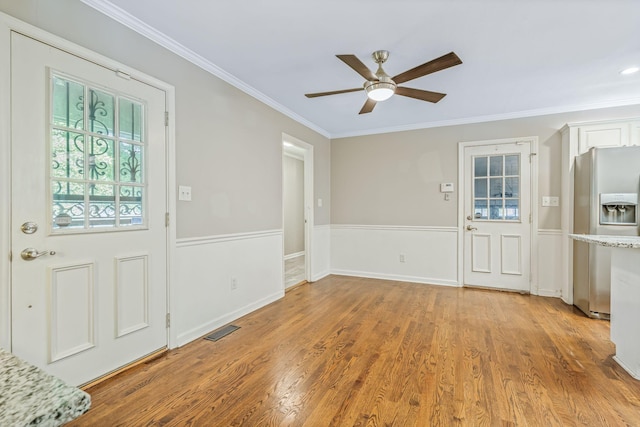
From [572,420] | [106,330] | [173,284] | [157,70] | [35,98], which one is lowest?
[572,420]

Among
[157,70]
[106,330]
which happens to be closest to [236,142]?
[157,70]

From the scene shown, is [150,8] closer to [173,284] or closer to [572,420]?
[173,284]

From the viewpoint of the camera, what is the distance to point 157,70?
7.59 ft

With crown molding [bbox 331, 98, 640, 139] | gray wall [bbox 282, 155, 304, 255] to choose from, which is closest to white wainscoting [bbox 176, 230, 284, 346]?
crown molding [bbox 331, 98, 640, 139]

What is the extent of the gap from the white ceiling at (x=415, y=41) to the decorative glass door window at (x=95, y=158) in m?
0.60

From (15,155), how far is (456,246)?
4641mm

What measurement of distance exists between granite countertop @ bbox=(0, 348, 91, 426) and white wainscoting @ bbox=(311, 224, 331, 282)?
4.08 m

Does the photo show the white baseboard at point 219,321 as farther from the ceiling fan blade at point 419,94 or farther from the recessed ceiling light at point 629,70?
the recessed ceiling light at point 629,70

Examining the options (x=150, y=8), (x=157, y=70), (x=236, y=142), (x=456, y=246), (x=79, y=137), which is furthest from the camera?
(x=456, y=246)

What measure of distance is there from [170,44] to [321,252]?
3507 mm

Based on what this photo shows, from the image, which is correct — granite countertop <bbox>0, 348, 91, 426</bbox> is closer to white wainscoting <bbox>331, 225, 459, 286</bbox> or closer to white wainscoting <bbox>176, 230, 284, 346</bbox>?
white wainscoting <bbox>176, 230, 284, 346</bbox>

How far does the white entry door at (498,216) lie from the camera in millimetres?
4000

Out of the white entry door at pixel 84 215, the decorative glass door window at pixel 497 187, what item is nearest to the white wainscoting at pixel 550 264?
the decorative glass door window at pixel 497 187

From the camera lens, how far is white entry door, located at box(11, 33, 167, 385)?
1.63m
